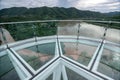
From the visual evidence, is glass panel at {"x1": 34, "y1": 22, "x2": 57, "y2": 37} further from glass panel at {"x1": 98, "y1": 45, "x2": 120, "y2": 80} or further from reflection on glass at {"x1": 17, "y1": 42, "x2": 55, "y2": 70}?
glass panel at {"x1": 98, "y1": 45, "x2": 120, "y2": 80}

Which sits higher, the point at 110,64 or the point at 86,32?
the point at 86,32

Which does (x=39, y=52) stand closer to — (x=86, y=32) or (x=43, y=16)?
(x=86, y=32)

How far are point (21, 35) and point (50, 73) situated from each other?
72.8 inches

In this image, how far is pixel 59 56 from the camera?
2158 mm

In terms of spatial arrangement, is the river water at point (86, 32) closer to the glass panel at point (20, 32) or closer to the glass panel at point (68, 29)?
the glass panel at point (68, 29)

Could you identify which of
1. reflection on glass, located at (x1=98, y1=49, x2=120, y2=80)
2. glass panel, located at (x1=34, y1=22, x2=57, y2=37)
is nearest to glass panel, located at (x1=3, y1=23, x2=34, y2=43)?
glass panel, located at (x1=34, y1=22, x2=57, y2=37)

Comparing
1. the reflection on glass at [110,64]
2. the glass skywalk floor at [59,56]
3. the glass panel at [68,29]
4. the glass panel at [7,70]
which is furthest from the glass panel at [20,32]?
the reflection on glass at [110,64]

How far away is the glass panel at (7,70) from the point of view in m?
1.98

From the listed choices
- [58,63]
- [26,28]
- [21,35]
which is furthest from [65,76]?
[21,35]

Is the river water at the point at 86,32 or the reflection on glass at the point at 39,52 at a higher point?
the river water at the point at 86,32

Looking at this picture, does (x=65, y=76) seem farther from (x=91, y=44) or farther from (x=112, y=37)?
(x=112, y=37)

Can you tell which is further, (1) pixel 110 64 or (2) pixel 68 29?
(2) pixel 68 29

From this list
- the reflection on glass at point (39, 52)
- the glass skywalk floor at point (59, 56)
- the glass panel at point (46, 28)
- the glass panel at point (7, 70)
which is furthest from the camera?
the glass panel at point (46, 28)

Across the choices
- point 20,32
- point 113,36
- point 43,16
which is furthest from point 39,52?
point 43,16
